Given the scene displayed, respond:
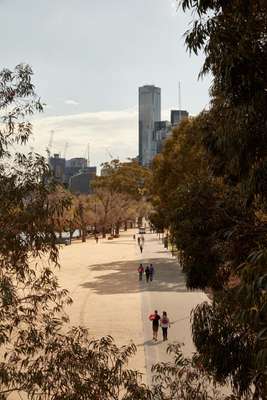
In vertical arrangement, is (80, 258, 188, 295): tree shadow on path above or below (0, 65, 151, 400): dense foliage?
below

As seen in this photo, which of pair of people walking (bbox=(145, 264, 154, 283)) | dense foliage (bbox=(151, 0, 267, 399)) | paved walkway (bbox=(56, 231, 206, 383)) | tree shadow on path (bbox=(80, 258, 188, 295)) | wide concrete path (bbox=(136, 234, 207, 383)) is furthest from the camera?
pair of people walking (bbox=(145, 264, 154, 283))

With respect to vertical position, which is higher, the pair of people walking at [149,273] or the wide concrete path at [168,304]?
the pair of people walking at [149,273]

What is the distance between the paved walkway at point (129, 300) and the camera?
19.6 metres

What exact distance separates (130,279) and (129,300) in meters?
8.00

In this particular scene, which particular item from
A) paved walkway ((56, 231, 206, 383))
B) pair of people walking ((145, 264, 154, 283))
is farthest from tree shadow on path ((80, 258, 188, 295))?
pair of people walking ((145, 264, 154, 283))

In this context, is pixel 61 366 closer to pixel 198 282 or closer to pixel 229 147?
pixel 229 147

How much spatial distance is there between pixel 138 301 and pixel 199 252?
54.0 feet

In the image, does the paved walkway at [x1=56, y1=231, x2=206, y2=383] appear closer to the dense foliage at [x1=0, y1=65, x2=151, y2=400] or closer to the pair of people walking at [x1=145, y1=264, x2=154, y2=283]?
the pair of people walking at [x1=145, y1=264, x2=154, y2=283]

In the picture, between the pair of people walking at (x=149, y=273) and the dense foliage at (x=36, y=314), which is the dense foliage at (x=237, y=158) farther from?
the pair of people walking at (x=149, y=273)

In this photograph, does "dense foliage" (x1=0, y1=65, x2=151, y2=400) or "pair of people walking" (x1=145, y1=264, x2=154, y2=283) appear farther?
"pair of people walking" (x1=145, y1=264, x2=154, y2=283)

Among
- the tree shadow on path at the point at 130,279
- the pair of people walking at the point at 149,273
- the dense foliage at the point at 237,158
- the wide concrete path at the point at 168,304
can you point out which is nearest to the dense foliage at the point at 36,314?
the dense foliage at the point at 237,158

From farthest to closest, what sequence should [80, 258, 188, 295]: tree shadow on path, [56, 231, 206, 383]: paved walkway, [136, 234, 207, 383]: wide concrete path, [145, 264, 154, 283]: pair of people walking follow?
[145, 264, 154, 283]: pair of people walking
[80, 258, 188, 295]: tree shadow on path
[56, 231, 206, 383]: paved walkway
[136, 234, 207, 383]: wide concrete path

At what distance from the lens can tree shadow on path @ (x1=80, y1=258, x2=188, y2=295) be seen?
3175 cm

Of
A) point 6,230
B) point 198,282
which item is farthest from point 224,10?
point 198,282
